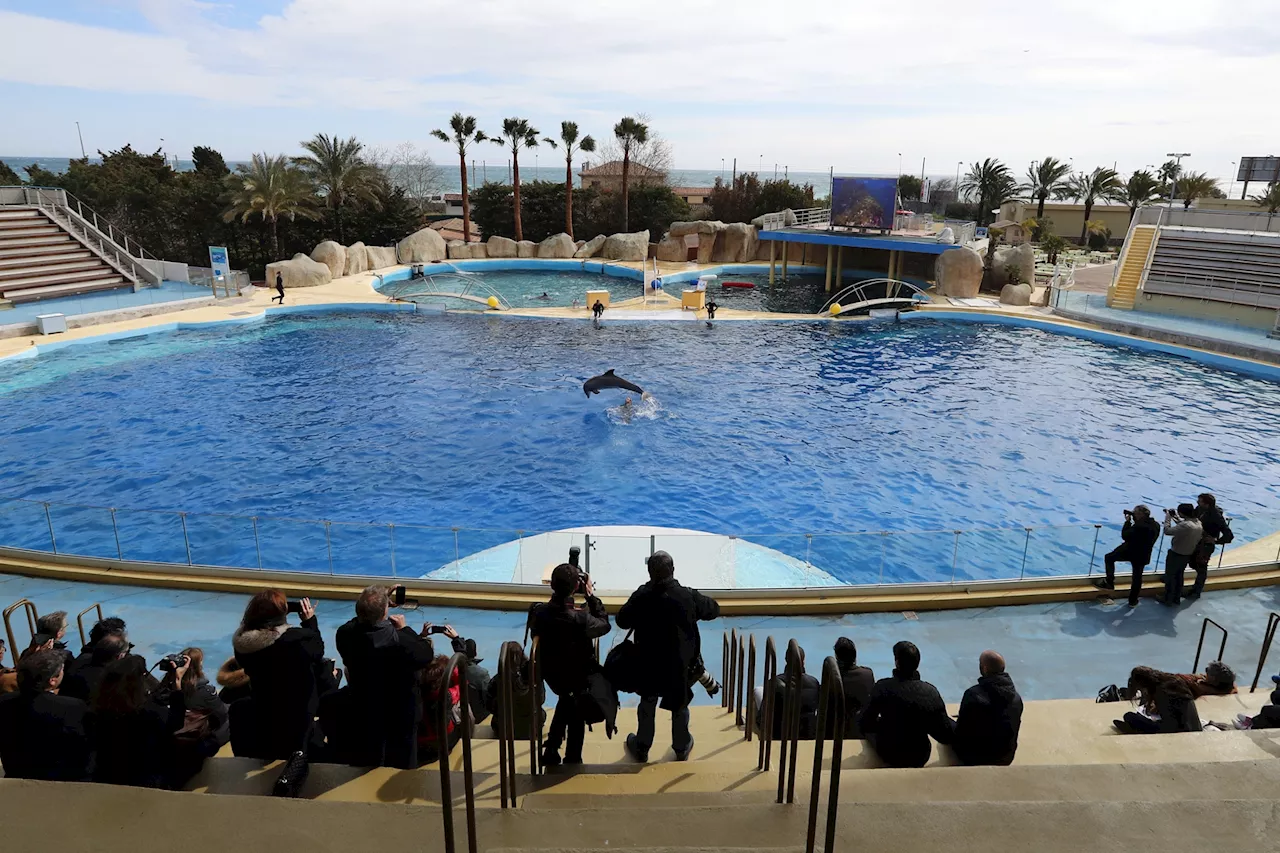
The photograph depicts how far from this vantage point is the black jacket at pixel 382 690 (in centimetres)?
410

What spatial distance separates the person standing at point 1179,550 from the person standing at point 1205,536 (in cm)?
7

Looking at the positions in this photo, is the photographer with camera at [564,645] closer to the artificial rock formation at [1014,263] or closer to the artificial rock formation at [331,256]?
the artificial rock formation at [1014,263]

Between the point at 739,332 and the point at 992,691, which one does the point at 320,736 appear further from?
the point at 739,332

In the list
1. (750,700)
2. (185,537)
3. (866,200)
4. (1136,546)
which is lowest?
(185,537)

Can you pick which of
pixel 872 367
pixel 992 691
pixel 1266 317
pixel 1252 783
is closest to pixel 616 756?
pixel 992 691

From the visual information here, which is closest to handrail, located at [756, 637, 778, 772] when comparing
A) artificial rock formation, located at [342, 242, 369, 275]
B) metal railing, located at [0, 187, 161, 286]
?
metal railing, located at [0, 187, 161, 286]

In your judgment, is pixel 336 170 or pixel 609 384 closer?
pixel 609 384

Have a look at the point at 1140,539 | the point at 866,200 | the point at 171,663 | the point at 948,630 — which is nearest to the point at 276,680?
the point at 171,663

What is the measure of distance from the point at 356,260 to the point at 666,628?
3652cm

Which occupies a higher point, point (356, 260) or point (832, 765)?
point (832, 765)

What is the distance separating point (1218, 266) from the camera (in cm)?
2931

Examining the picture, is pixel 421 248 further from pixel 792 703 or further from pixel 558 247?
pixel 792 703

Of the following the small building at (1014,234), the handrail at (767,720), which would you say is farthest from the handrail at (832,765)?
the small building at (1014,234)

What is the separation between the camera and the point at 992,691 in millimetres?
4609
